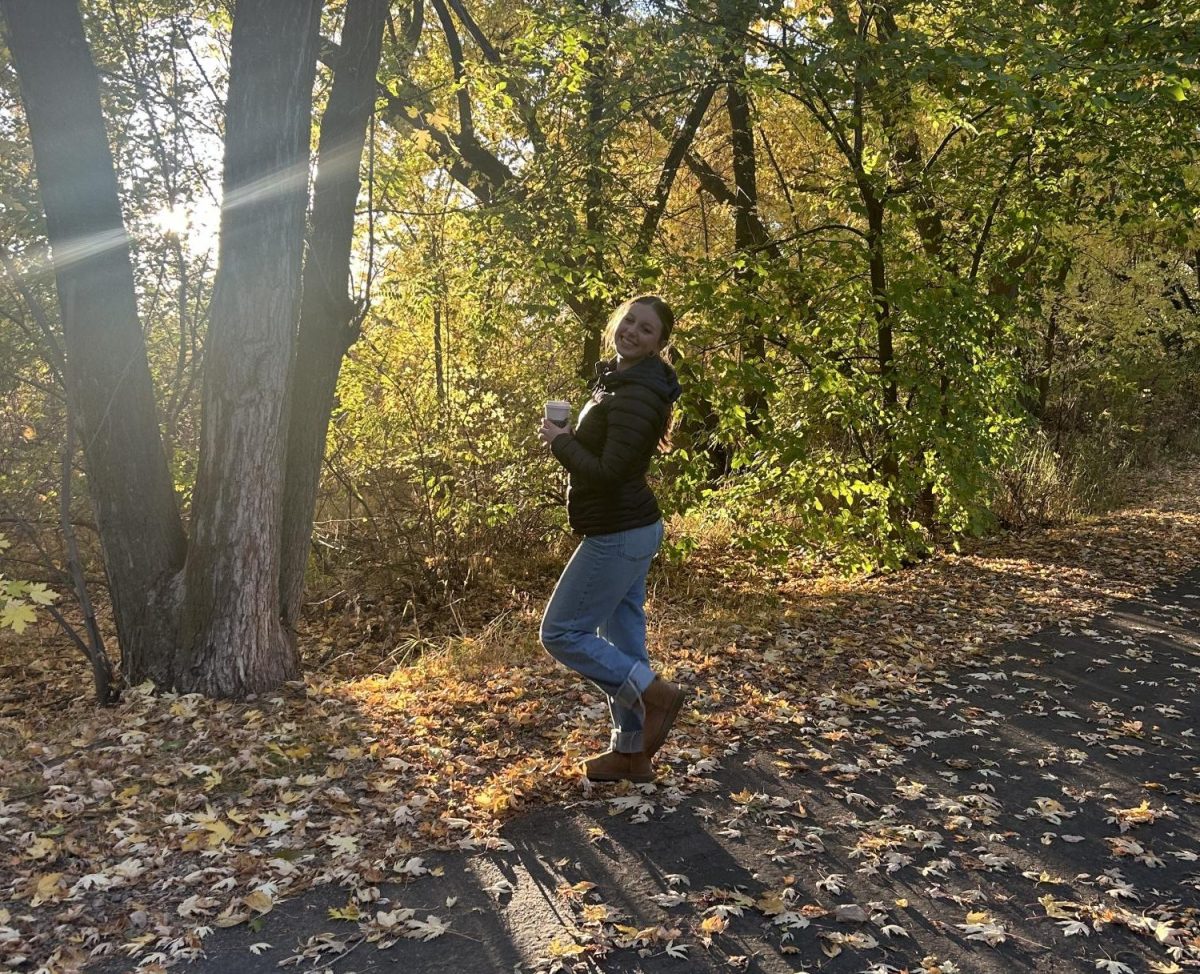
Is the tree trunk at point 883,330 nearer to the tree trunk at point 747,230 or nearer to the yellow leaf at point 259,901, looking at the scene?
the tree trunk at point 747,230

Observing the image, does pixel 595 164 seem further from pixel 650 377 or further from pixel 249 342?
pixel 650 377

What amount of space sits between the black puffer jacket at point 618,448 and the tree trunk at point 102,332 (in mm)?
2722

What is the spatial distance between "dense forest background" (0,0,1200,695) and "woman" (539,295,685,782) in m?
2.90

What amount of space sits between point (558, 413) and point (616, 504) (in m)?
0.45

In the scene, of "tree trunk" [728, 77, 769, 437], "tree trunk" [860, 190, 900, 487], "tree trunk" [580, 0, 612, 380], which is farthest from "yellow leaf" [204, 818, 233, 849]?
"tree trunk" [860, 190, 900, 487]

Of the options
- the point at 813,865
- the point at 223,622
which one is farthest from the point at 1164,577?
the point at 223,622

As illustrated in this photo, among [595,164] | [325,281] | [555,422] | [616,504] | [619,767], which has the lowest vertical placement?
[619,767]

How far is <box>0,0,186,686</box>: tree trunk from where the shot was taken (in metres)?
4.88

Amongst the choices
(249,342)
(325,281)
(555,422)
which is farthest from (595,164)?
(555,422)

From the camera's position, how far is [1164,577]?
9.66 meters

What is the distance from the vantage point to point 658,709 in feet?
13.5

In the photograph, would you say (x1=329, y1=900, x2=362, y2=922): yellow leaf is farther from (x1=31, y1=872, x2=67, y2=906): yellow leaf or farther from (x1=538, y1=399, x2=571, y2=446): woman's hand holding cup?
(x1=538, y1=399, x2=571, y2=446): woman's hand holding cup

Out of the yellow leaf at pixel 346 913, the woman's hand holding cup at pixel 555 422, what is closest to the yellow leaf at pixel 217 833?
the yellow leaf at pixel 346 913

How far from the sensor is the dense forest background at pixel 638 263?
7.55 meters
